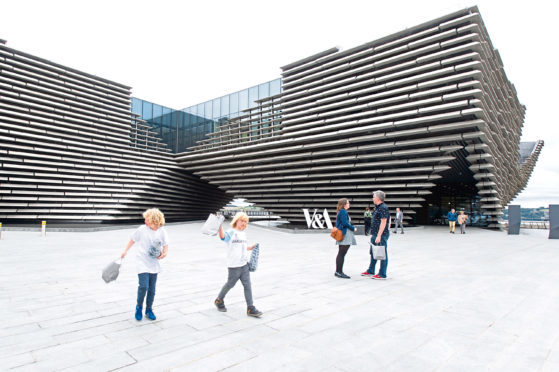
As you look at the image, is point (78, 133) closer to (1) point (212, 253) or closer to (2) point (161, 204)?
(2) point (161, 204)

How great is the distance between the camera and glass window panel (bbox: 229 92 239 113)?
29.0 m

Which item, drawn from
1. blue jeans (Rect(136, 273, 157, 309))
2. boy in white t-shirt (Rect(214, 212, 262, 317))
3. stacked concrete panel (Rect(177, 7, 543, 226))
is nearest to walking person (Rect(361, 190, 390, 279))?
boy in white t-shirt (Rect(214, 212, 262, 317))

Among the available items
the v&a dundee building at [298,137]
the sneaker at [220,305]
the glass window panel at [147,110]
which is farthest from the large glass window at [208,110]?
the sneaker at [220,305]

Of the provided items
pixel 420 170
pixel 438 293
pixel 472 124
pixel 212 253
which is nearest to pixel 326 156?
pixel 420 170

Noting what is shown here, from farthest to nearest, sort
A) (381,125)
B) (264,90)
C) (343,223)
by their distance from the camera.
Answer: (264,90)
(381,125)
(343,223)

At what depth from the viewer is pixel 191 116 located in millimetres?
31094

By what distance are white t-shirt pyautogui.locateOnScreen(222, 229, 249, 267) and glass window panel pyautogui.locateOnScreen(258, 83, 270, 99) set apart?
23.7 metres

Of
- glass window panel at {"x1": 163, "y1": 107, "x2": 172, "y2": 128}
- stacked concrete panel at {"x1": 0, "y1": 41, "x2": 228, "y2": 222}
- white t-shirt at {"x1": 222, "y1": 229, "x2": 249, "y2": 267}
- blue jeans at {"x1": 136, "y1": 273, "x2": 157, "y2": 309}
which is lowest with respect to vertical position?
blue jeans at {"x1": 136, "y1": 273, "x2": 157, "y2": 309}

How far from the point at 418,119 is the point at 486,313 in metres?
13.8

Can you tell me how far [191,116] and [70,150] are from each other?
1170 centimetres

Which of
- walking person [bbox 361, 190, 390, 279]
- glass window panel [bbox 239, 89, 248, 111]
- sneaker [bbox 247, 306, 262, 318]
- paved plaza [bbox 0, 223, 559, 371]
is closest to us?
paved plaza [bbox 0, 223, 559, 371]

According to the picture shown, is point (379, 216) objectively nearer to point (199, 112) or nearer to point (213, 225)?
point (213, 225)

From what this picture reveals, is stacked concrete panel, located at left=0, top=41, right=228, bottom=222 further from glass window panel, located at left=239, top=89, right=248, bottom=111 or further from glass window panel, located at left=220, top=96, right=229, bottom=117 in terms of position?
glass window panel, located at left=239, top=89, right=248, bottom=111

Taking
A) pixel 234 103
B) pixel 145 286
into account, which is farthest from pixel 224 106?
pixel 145 286
